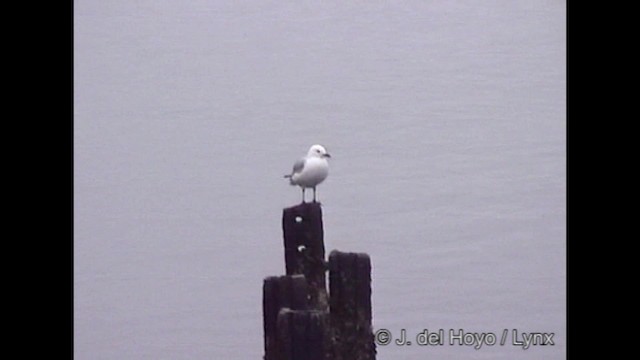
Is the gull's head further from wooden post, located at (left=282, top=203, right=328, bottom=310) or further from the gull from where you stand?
wooden post, located at (left=282, top=203, right=328, bottom=310)

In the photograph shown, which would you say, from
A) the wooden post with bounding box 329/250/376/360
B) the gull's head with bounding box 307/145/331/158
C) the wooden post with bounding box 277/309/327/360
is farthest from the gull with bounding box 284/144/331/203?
the wooden post with bounding box 277/309/327/360

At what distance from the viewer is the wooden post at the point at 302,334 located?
14.7 ft

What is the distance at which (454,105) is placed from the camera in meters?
4.75

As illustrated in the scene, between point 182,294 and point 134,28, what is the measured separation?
0.97 meters

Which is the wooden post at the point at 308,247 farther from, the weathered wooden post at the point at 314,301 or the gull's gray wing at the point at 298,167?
the gull's gray wing at the point at 298,167

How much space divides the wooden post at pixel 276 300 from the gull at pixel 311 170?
0.32 meters

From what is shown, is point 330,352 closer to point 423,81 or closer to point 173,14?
point 423,81

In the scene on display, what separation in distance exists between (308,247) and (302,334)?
0.31 metres

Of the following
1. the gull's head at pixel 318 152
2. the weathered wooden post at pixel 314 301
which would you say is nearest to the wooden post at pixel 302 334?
the weathered wooden post at pixel 314 301

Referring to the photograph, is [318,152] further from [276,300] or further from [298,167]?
[276,300]

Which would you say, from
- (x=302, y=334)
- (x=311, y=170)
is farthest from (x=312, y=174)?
(x=302, y=334)

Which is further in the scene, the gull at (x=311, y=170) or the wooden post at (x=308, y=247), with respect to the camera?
the gull at (x=311, y=170)

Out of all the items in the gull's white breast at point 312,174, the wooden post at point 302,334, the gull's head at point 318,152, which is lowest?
the wooden post at point 302,334

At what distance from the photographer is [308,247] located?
4586 millimetres
